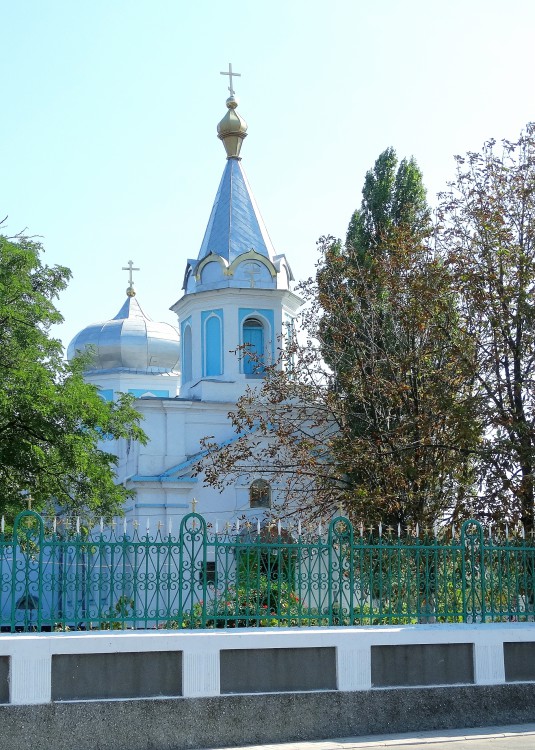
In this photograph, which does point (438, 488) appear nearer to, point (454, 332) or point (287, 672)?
point (454, 332)

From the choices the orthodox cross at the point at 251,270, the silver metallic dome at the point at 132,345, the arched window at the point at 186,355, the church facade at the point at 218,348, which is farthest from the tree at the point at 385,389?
the silver metallic dome at the point at 132,345

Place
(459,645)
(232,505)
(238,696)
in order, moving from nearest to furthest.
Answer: (238,696)
(459,645)
(232,505)

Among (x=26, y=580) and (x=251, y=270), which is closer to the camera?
(x=26, y=580)

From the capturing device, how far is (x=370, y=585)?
9984 millimetres

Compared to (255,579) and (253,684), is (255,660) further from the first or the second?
(255,579)

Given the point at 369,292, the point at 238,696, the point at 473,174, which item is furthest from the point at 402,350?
the point at 238,696

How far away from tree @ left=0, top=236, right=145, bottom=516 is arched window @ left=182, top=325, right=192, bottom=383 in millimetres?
9412

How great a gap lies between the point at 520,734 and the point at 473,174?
26.9ft

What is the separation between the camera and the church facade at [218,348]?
2619 cm

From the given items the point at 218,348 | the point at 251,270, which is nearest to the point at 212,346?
the point at 218,348

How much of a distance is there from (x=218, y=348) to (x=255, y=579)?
60.1 feet

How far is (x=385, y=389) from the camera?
17438mm

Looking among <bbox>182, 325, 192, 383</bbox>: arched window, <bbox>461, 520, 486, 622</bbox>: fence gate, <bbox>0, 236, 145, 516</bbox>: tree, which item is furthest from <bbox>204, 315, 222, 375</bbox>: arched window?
<bbox>461, 520, 486, 622</bbox>: fence gate

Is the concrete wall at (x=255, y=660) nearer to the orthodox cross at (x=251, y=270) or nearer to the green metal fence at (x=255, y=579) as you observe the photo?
the green metal fence at (x=255, y=579)
